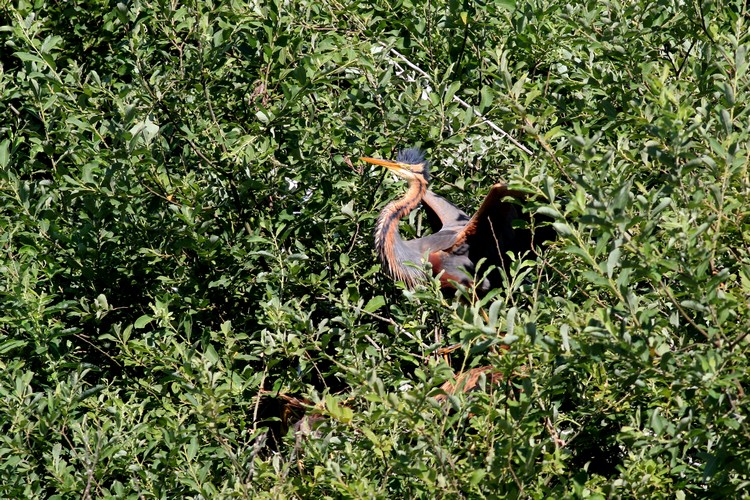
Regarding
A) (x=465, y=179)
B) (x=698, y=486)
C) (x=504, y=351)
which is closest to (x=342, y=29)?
(x=465, y=179)

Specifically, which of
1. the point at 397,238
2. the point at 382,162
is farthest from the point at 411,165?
the point at 382,162

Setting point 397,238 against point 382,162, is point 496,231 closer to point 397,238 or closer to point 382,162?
point 382,162

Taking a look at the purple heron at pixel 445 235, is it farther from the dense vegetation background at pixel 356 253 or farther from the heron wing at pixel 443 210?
the dense vegetation background at pixel 356 253

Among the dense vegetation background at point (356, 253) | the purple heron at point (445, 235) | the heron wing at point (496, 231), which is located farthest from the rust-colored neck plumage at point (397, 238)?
the heron wing at point (496, 231)

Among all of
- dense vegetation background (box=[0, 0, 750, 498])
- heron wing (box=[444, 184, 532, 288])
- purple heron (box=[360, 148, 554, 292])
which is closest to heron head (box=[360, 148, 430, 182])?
purple heron (box=[360, 148, 554, 292])

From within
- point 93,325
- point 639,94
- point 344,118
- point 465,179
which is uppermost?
point 639,94

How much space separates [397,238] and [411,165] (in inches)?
14.9

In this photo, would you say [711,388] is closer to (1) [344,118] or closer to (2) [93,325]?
(1) [344,118]

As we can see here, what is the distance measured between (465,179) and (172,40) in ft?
4.81

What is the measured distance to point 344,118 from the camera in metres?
4.66

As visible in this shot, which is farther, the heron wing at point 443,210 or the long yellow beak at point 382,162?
the heron wing at point 443,210

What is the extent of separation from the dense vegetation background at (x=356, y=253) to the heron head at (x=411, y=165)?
10 cm

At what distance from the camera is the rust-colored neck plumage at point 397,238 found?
5377 mm

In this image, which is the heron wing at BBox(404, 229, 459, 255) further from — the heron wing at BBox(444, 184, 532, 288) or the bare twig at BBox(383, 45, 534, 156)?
the bare twig at BBox(383, 45, 534, 156)
